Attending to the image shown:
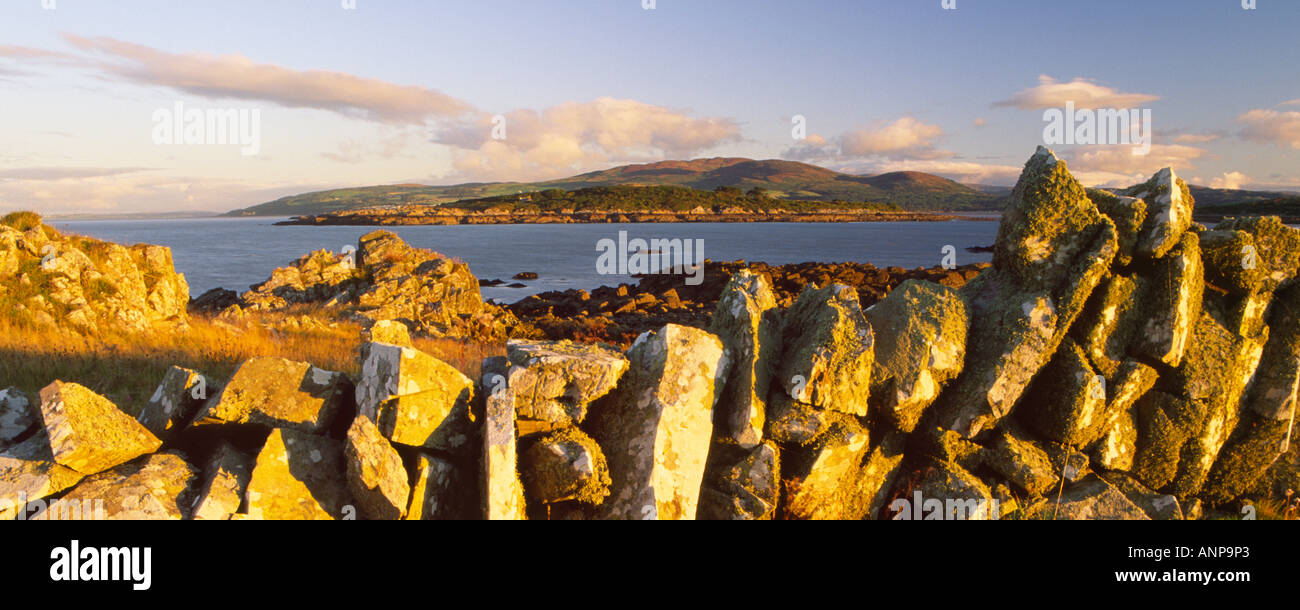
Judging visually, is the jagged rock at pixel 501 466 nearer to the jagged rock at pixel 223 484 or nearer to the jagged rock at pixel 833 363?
the jagged rock at pixel 223 484

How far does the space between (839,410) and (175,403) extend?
18.5ft

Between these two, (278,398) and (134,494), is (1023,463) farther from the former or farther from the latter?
(134,494)

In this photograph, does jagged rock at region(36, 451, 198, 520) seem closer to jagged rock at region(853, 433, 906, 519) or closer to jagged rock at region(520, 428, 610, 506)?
jagged rock at region(520, 428, 610, 506)

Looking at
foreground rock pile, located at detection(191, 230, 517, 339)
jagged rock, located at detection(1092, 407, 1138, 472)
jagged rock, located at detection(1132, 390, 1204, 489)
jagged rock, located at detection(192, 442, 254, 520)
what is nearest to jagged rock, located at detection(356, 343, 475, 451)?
jagged rock, located at detection(192, 442, 254, 520)

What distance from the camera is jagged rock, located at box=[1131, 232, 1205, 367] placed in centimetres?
560

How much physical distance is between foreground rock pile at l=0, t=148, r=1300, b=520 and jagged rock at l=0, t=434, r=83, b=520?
→ 29 mm

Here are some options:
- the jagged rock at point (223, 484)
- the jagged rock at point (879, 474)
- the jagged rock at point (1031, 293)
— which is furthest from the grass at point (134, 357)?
the jagged rock at point (1031, 293)

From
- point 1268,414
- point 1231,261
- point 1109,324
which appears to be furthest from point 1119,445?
point 1231,261

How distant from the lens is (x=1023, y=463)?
5.69 m

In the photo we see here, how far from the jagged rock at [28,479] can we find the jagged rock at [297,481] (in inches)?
51.1

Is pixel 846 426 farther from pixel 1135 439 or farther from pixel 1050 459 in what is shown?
pixel 1135 439

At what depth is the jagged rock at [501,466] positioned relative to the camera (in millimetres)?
4723
